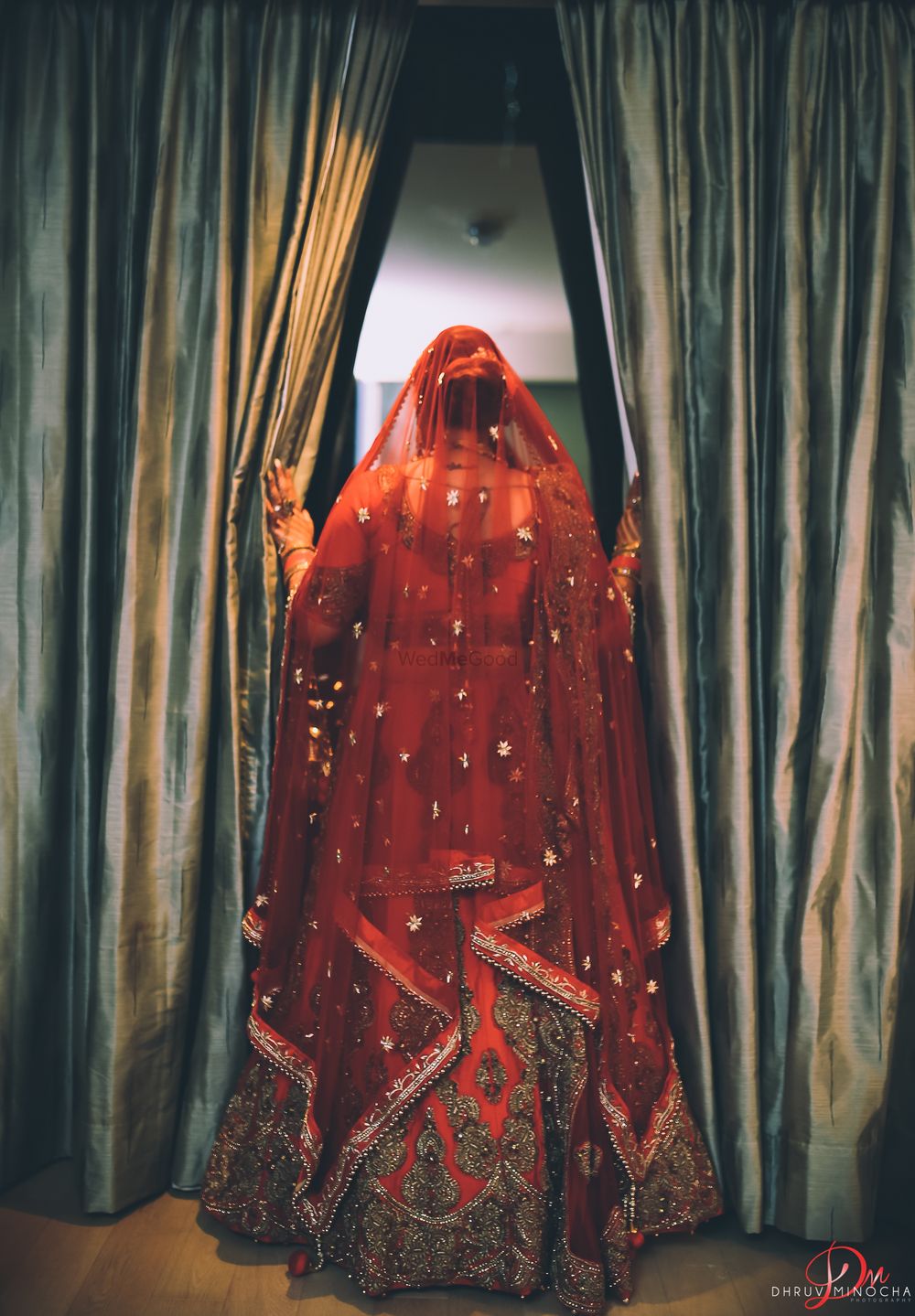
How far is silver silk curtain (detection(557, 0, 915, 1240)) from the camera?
1708 mm

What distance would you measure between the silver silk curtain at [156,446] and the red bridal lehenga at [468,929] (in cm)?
22

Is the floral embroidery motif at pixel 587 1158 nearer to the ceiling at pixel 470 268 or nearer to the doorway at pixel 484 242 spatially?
the doorway at pixel 484 242

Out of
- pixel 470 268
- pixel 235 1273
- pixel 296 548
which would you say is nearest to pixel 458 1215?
pixel 235 1273

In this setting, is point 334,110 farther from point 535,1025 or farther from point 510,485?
point 535,1025

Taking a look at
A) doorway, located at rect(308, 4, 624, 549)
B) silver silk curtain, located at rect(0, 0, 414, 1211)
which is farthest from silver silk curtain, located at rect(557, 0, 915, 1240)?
silver silk curtain, located at rect(0, 0, 414, 1211)

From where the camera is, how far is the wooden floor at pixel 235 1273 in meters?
1.50

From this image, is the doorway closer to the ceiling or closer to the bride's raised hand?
the ceiling

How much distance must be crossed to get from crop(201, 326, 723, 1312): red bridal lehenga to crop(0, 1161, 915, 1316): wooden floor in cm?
4

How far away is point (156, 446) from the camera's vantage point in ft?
5.90

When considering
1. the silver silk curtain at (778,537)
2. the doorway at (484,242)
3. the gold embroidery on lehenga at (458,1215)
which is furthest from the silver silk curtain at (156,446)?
the silver silk curtain at (778,537)

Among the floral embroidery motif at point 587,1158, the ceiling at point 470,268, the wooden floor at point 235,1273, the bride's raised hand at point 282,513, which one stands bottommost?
the wooden floor at point 235,1273

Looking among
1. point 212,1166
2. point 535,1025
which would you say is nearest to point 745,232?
point 535,1025

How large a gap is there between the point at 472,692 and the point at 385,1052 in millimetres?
591

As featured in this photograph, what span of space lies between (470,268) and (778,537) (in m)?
0.91
